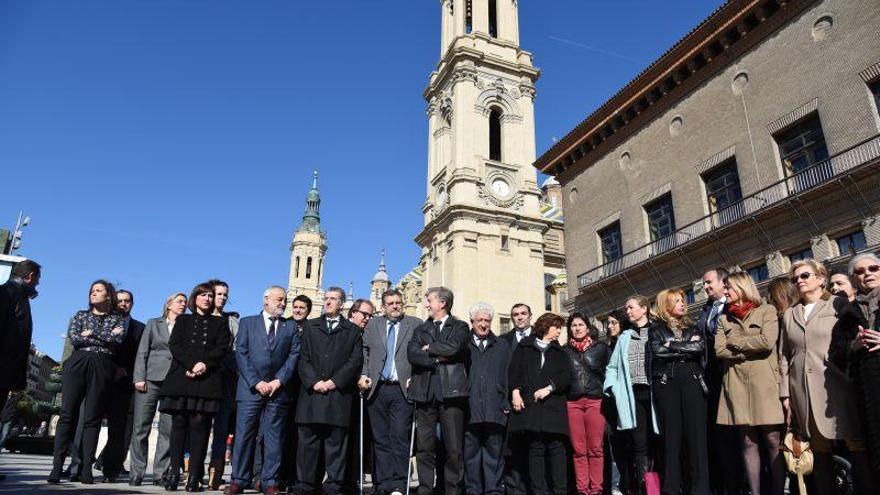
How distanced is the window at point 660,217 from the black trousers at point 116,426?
17776 mm

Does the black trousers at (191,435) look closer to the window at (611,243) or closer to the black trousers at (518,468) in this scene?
the black trousers at (518,468)

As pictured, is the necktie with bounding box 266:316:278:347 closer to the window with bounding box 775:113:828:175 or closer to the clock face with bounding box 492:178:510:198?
the window with bounding box 775:113:828:175

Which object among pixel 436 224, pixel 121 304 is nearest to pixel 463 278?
pixel 436 224

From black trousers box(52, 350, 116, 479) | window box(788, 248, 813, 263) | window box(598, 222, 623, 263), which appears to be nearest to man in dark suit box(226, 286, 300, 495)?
black trousers box(52, 350, 116, 479)

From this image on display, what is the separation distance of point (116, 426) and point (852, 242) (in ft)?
54.8

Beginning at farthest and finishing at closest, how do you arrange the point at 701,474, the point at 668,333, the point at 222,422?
1. the point at 222,422
2. the point at 668,333
3. the point at 701,474

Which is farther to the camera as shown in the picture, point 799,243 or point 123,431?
point 799,243

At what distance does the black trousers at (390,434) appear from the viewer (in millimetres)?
5824

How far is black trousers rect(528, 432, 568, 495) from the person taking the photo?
5797mm

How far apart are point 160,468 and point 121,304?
2181 mm

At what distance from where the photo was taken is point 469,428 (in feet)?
20.0

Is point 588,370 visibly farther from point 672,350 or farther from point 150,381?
point 150,381

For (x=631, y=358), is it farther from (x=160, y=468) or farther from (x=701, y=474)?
(x=160, y=468)

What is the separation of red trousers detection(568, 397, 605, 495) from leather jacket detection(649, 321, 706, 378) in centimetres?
87
